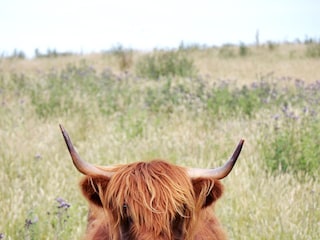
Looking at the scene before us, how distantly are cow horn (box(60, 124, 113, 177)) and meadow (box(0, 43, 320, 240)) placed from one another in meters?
1.21

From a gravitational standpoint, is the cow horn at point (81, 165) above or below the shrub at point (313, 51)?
above

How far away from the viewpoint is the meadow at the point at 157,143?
17.6 ft

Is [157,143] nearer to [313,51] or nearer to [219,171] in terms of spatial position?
[219,171]

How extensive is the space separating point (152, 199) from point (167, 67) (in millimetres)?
12528

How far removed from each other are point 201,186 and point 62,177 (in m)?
3.45

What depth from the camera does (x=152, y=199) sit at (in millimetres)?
3051

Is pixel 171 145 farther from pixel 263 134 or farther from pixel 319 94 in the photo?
pixel 319 94

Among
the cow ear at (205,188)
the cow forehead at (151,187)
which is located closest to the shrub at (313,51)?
the cow ear at (205,188)

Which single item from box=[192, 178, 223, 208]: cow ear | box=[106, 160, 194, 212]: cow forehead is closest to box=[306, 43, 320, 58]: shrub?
box=[192, 178, 223, 208]: cow ear

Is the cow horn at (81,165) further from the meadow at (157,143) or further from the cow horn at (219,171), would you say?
the meadow at (157,143)

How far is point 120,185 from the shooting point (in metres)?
3.13

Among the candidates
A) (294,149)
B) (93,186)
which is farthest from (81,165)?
(294,149)

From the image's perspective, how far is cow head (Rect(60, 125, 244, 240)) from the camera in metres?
3.04

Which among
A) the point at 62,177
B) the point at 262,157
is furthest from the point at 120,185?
the point at 262,157
